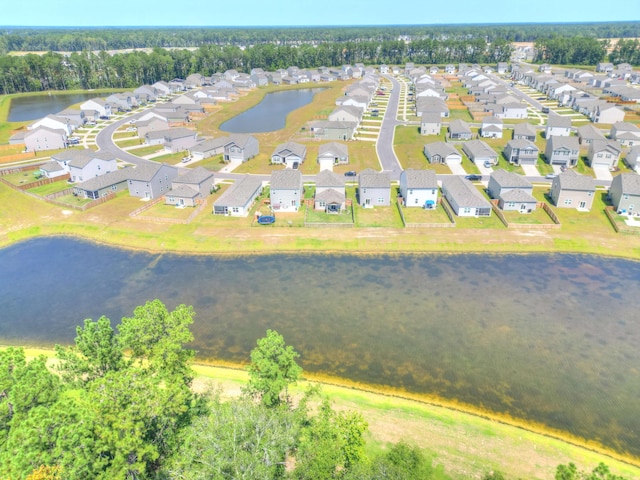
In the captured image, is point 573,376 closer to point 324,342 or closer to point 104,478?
point 324,342

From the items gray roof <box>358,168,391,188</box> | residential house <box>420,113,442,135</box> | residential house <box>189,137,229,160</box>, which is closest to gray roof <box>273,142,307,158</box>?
residential house <box>189,137,229,160</box>

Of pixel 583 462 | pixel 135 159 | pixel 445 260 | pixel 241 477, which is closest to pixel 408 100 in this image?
pixel 135 159

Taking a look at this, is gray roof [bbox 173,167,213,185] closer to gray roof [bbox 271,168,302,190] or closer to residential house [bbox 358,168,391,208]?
gray roof [bbox 271,168,302,190]

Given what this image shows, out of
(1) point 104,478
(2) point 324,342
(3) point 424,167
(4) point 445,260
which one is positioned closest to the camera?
(1) point 104,478

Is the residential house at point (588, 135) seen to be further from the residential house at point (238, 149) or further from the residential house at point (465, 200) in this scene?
the residential house at point (238, 149)

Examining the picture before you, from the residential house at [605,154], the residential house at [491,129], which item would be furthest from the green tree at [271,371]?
the residential house at [491,129]

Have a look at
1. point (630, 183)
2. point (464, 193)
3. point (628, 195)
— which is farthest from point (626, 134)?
point (464, 193)

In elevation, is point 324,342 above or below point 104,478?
below

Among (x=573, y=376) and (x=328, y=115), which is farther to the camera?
(x=328, y=115)
